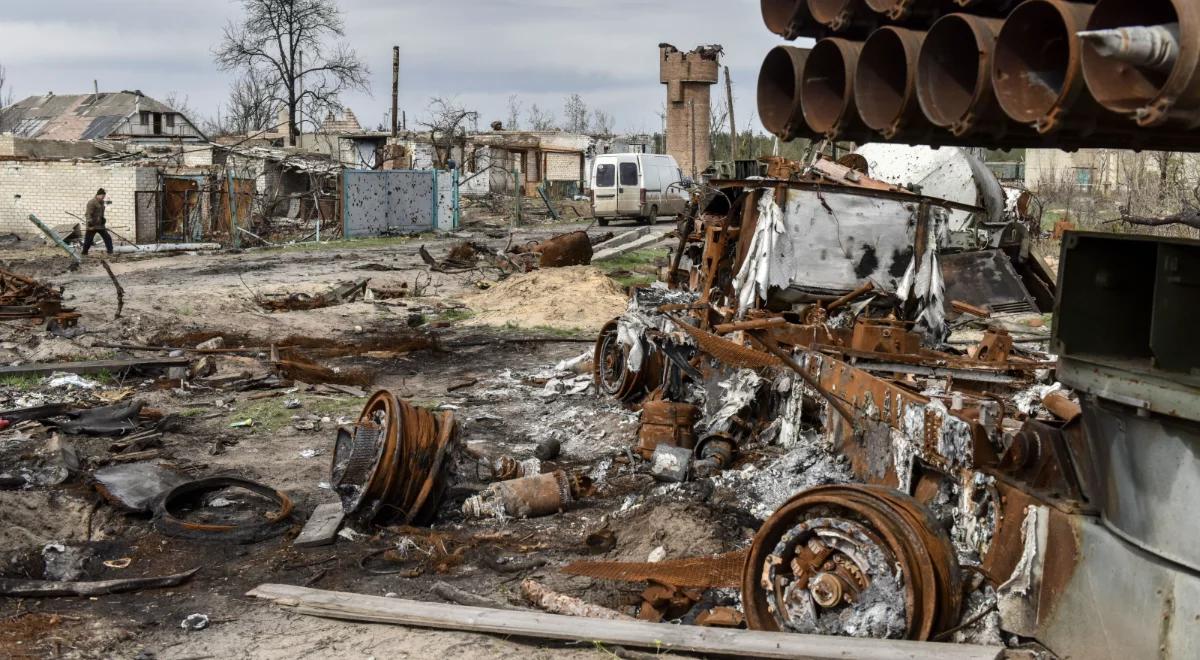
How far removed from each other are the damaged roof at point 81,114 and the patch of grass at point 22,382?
34.0 meters

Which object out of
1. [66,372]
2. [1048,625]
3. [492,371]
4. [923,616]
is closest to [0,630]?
[923,616]

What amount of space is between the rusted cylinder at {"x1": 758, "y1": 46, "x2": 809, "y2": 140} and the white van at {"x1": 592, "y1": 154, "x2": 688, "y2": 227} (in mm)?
27048

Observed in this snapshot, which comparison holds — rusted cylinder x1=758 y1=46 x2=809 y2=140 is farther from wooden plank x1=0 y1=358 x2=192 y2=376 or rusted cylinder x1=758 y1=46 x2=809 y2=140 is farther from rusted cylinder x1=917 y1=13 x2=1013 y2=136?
wooden plank x1=0 y1=358 x2=192 y2=376

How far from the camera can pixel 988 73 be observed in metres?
2.81

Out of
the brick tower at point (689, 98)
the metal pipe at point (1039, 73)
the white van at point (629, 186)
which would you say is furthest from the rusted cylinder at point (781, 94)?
the brick tower at point (689, 98)

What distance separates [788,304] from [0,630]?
615 cm

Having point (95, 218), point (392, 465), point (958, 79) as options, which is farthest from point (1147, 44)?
point (95, 218)

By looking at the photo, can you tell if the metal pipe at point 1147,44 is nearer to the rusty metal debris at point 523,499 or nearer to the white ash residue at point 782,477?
the white ash residue at point 782,477

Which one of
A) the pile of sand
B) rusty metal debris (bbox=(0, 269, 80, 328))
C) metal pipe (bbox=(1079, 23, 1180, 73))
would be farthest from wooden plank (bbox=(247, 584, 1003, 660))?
the pile of sand

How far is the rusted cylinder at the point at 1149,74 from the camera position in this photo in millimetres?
2223

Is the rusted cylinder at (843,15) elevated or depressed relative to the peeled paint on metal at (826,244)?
elevated

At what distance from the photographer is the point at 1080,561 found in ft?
13.0

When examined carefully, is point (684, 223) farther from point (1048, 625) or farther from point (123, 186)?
point (123, 186)

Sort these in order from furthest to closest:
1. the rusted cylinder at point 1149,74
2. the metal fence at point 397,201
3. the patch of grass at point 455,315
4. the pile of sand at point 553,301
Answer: the metal fence at point 397,201 → the patch of grass at point 455,315 → the pile of sand at point 553,301 → the rusted cylinder at point 1149,74
